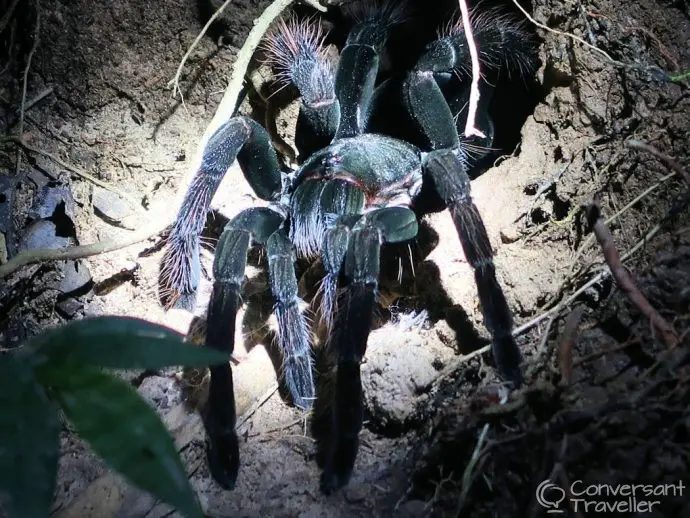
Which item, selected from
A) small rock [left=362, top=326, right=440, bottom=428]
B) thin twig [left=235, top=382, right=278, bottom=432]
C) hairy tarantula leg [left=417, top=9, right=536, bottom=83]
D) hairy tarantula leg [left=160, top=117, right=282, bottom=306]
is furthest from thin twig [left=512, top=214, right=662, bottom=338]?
hairy tarantula leg [left=160, top=117, right=282, bottom=306]

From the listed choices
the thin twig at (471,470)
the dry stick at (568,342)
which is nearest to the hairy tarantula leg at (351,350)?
the thin twig at (471,470)

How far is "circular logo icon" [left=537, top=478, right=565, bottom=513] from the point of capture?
174 cm

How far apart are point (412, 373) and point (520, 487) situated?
2.88 ft

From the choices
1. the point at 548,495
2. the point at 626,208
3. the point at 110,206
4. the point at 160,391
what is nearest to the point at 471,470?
the point at 548,495

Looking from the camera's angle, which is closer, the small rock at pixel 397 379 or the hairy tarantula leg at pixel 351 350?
the hairy tarantula leg at pixel 351 350

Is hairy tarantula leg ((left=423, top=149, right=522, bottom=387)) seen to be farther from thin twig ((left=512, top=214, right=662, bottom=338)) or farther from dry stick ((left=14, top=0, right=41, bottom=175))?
dry stick ((left=14, top=0, right=41, bottom=175))

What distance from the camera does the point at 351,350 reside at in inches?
92.3

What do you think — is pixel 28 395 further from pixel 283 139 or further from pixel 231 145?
pixel 283 139

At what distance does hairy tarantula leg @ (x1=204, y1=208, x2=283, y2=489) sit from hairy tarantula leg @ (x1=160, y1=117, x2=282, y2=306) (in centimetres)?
32

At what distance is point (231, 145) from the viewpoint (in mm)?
3145

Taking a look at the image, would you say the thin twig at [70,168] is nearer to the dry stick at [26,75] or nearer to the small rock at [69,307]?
the dry stick at [26,75]

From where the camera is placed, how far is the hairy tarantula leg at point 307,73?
356 centimetres

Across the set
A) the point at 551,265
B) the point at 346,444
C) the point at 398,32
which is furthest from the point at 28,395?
the point at 398,32

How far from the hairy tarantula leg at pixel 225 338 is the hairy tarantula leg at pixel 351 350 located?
427 mm
